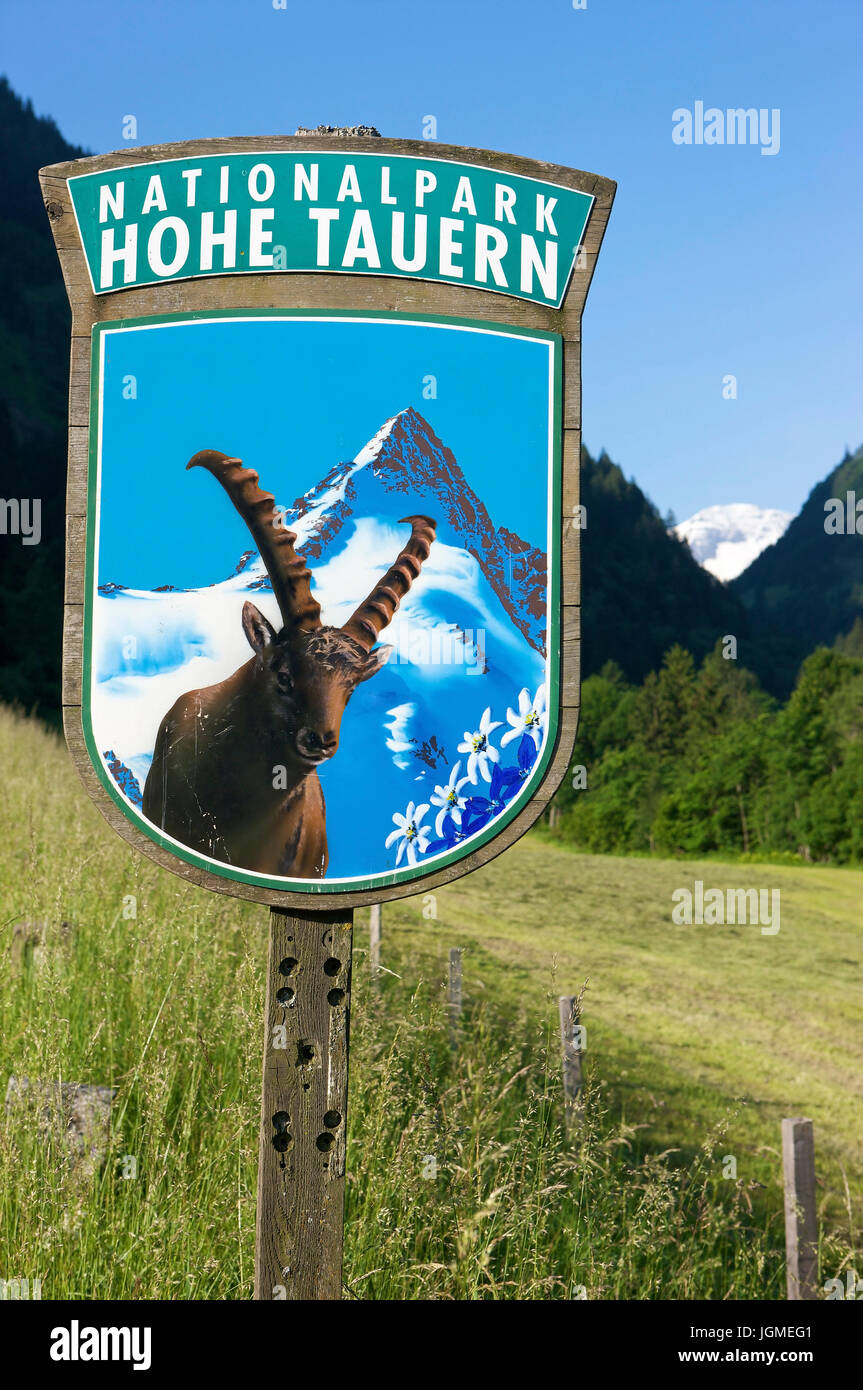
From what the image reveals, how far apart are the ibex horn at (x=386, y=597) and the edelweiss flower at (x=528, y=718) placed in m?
0.34

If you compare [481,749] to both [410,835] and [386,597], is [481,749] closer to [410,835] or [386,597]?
[410,835]

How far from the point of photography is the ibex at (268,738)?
213 centimetres

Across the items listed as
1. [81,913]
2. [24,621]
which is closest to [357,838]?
[81,913]

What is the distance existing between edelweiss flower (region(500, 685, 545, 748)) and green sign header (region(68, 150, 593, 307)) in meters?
0.92

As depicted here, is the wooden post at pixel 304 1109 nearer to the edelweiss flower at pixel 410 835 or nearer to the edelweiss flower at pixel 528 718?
the edelweiss flower at pixel 410 835

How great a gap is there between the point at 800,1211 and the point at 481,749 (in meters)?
3.91

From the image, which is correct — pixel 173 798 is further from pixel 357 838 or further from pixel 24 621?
pixel 24 621
